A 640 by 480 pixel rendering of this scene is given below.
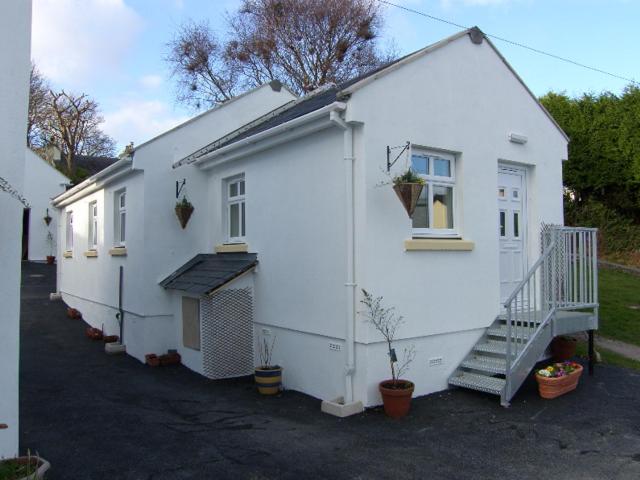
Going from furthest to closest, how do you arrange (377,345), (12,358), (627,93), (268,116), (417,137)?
(627,93) < (268,116) < (417,137) < (377,345) < (12,358)

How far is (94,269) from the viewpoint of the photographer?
13.7 m

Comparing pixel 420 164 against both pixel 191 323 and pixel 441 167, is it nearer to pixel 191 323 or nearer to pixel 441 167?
pixel 441 167

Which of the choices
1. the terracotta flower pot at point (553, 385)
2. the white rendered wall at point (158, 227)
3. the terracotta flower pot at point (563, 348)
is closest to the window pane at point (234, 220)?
the white rendered wall at point (158, 227)

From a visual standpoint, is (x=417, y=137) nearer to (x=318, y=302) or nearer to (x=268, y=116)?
(x=318, y=302)

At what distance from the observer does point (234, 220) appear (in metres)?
10.6

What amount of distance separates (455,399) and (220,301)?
155 inches

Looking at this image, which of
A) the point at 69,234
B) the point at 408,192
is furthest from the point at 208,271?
the point at 69,234

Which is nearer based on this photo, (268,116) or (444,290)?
(444,290)

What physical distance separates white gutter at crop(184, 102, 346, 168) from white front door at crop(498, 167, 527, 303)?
3.36 m

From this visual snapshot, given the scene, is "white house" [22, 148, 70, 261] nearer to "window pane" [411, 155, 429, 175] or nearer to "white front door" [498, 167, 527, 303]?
"window pane" [411, 155, 429, 175]

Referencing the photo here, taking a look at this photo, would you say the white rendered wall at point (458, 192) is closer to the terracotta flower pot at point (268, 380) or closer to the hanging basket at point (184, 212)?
the terracotta flower pot at point (268, 380)

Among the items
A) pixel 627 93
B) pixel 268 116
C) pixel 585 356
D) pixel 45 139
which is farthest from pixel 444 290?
pixel 45 139

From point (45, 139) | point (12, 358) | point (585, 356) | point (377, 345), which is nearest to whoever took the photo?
point (12, 358)

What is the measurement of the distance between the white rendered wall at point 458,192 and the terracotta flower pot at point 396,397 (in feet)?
1.01
